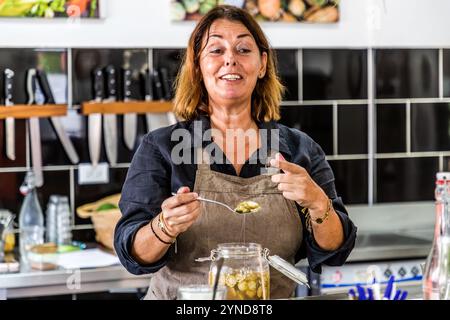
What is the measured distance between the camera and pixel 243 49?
192 cm

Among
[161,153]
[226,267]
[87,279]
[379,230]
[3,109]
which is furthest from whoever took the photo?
[379,230]

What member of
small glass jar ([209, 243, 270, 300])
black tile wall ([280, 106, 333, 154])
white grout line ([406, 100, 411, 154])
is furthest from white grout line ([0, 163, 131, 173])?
small glass jar ([209, 243, 270, 300])

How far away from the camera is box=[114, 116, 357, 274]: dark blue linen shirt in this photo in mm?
1805

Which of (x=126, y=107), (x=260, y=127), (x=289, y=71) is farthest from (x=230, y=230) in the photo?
(x=289, y=71)

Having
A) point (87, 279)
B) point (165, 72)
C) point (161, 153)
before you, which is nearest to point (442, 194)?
point (161, 153)

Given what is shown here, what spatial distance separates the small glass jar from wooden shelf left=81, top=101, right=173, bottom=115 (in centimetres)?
158

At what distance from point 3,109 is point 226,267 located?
1665 millimetres

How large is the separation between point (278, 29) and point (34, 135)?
101 centimetres

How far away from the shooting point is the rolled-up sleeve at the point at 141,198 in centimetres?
178

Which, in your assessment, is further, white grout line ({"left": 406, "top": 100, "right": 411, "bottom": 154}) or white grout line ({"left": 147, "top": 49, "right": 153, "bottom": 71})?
white grout line ({"left": 406, "top": 100, "right": 411, "bottom": 154})

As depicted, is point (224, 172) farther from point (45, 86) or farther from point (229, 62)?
point (45, 86)

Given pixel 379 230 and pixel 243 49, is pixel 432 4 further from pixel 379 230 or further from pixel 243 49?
pixel 243 49

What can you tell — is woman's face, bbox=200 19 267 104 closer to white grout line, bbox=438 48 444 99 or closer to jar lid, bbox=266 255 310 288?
jar lid, bbox=266 255 310 288

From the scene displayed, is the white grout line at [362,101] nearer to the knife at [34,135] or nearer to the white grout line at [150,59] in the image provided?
the white grout line at [150,59]
